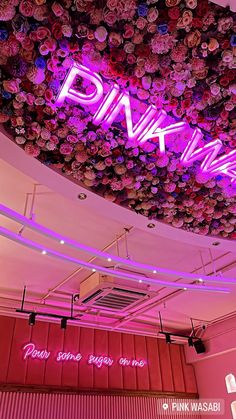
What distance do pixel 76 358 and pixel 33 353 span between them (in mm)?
896

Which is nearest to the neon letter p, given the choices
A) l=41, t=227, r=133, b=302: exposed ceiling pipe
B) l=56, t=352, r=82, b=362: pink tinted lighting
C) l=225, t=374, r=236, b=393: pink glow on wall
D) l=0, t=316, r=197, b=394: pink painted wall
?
l=41, t=227, r=133, b=302: exposed ceiling pipe

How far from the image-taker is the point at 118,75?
2.35m

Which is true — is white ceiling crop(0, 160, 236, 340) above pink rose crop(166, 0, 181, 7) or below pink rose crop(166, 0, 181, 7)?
above

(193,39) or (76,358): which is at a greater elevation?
(193,39)

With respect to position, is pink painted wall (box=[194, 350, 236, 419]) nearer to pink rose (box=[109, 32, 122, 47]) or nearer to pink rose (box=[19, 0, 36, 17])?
pink rose (box=[109, 32, 122, 47])

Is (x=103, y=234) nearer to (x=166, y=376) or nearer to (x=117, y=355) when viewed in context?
(x=117, y=355)

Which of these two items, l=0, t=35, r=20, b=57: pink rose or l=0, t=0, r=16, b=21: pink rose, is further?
l=0, t=35, r=20, b=57: pink rose

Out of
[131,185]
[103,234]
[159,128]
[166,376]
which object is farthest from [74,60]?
[166,376]

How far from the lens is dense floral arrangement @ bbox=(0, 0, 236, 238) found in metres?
2.05

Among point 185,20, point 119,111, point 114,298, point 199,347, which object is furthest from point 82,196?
point 199,347

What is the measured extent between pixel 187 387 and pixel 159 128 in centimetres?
716

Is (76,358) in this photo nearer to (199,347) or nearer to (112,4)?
(199,347)

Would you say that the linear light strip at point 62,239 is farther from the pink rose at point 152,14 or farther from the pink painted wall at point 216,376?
the pink painted wall at point 216,376

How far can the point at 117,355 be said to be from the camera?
7.23 metres
